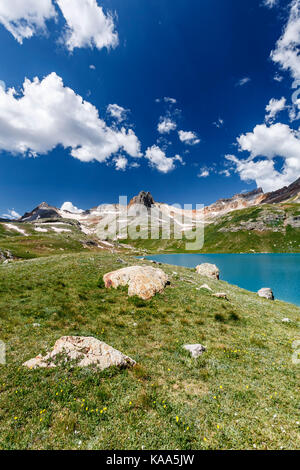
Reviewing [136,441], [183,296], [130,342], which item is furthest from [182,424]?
[183,296]

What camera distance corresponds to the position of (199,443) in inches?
274

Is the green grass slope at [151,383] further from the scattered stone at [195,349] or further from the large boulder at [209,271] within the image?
the large boulder at [209,271]

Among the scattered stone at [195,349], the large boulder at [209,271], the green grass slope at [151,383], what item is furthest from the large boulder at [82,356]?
the large boulder at [209,271]

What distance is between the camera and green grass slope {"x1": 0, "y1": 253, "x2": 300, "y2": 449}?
7.09 m

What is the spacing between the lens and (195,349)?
40.3ft

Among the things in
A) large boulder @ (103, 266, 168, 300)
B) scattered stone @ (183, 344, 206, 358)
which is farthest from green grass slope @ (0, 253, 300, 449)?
large boulder @ (103, 266, 168, 300)

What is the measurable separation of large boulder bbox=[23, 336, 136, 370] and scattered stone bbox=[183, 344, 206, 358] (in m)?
3.91

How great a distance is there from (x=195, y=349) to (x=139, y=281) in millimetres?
10590

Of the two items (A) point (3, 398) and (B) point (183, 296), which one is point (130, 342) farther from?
(B) point (183, 296)

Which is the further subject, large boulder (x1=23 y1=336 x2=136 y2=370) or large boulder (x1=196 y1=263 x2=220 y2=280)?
large boulder (x1=196 y1=263 x2=220 y2=280)

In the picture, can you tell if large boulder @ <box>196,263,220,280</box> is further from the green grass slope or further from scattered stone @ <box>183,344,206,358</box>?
scattered stone @ <box>183,344,206,358</box>

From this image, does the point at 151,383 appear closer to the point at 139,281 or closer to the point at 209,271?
the point at 139,281

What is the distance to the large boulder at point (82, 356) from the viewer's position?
10.1m
